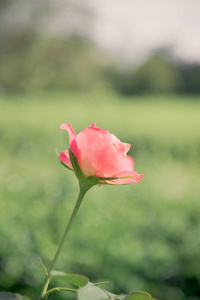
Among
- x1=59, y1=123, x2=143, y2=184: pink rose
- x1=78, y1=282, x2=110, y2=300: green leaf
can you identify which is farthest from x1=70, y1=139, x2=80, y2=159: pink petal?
x1=78, y1=282, x2=110, y2=300: green leaf

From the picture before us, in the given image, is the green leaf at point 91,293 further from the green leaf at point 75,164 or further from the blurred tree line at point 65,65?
the blurred tree line at point 65,65

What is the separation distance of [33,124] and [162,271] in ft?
13.1

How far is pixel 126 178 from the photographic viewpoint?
A: 36cm

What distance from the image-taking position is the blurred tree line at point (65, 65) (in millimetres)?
11773

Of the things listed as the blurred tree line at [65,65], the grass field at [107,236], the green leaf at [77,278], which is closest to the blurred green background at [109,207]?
the grass field at [107,236]

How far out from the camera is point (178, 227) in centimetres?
207

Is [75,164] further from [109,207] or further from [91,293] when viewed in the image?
[109,207]

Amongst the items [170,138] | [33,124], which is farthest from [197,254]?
[33,124]

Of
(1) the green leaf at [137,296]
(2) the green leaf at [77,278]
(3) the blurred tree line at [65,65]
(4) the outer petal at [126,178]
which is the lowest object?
(1) the green leaf at [137,296]

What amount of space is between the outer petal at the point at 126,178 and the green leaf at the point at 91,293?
0.29 feet

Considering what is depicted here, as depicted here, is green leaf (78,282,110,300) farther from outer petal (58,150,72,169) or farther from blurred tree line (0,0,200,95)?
Answer: blurred tree line (0,0,200,95)

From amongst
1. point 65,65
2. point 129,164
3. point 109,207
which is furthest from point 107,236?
point 65,65

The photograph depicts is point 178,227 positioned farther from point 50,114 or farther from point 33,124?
point 50,114

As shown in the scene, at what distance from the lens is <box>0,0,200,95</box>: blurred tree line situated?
1177 cm
